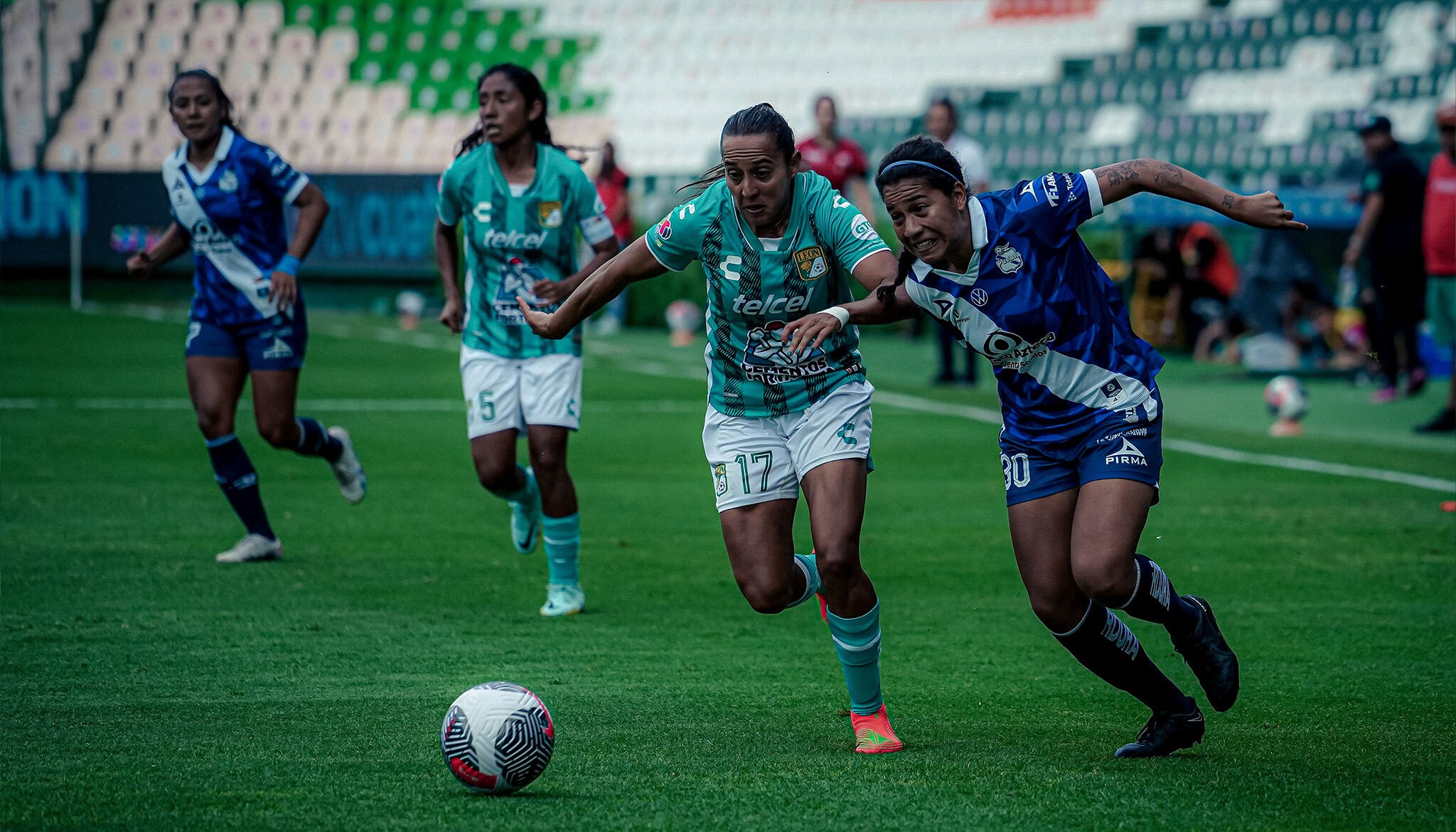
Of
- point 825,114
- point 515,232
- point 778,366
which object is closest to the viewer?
point 778,366

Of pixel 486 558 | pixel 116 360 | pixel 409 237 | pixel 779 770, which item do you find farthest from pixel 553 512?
pixel 409 237

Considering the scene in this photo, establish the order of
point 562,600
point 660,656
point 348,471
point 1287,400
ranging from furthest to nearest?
point 1287,400, point 348,471, point 562,600, point 660,656

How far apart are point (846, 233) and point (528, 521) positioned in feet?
10.7

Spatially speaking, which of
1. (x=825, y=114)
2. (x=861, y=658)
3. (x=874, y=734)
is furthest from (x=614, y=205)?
(x=874, y=734)

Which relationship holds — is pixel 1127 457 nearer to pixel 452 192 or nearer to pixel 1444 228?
pixel 452 192

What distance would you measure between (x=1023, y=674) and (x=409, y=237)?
21.2 metres

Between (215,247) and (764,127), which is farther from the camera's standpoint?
(215,247)

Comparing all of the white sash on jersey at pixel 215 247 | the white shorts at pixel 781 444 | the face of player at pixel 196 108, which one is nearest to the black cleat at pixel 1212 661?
the white shorts at pixel 781 444

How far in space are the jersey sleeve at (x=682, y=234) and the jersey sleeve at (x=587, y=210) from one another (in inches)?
80.7

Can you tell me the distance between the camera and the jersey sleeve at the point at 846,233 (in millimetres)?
4926

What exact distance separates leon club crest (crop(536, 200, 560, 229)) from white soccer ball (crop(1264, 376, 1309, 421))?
7.80 meters

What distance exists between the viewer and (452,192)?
7059 millimetres

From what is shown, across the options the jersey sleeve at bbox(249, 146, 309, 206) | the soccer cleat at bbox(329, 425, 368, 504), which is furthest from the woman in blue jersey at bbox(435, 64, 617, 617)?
the soccer cleat at bbox(329, 425, 368, 504)

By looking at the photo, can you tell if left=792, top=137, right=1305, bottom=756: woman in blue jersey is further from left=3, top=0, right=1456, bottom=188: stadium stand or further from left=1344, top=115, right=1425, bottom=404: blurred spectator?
left=3, top=0, right=1456, bottom=188: stadium stand
